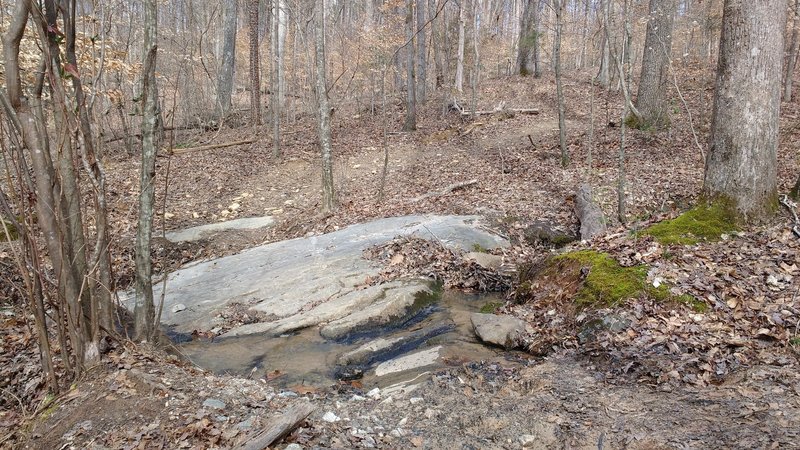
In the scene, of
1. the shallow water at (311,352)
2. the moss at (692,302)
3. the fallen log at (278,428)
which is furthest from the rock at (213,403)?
the moss at (692,302)

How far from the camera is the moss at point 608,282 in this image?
5105mm

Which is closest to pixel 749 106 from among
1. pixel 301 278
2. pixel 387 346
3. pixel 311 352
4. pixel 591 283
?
pixel 591 283

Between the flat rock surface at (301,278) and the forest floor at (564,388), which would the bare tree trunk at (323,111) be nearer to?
the flat rock surface at (301,278)

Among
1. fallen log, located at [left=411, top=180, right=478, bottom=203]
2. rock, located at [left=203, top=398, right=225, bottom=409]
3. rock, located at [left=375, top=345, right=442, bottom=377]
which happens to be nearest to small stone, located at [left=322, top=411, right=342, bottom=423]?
rock, located at [left=203, top=398, right=225, bottom=409]

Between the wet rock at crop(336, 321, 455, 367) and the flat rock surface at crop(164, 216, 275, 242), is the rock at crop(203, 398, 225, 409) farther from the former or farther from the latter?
the flat rock surface at crop(164, 216, 275, 242)

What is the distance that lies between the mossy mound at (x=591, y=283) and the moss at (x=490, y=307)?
0.35 meters

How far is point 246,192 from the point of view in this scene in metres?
13.5

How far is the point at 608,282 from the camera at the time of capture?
17.5 ft

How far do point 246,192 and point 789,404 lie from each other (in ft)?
40.8

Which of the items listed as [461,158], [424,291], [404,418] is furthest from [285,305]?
[461,158]

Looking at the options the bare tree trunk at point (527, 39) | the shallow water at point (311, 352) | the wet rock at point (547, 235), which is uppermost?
the bare tree trunk at point (527, 39)

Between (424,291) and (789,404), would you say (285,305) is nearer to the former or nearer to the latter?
(424,291)

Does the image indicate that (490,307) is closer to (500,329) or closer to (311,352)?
(500,329)

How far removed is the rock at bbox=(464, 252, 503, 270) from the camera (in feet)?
25.0
